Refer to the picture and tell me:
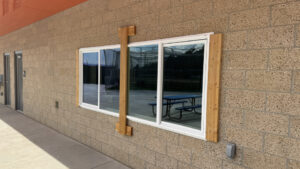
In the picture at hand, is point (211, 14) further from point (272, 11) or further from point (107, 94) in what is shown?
point (107, 94)

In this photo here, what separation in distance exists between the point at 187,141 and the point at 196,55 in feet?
3.80

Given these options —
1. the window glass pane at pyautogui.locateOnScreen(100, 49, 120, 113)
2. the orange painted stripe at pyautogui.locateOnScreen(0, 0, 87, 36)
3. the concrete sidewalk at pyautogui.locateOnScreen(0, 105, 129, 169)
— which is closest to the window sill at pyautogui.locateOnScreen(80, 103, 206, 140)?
the window glass pane at pyautogui.locateOnScreen(100, 49, 120, 113)

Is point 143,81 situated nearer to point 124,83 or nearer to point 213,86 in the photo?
point 124,83

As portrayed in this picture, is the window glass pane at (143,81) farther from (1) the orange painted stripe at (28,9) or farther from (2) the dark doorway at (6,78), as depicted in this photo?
(2) the dark doorway at (6,78)

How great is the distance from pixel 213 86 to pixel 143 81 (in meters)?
1.44

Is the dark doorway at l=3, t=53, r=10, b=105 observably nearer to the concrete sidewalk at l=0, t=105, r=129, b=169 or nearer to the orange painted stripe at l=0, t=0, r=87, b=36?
the orange painted stripe at l=0, t=0, r=87, b=36

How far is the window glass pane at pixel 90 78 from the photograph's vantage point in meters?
4.37

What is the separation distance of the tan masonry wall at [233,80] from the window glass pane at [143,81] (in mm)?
224

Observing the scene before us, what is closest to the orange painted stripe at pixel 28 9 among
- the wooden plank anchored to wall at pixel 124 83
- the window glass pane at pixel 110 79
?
the window glass pane at pixel 110 79

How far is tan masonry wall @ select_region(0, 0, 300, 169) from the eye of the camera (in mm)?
1890

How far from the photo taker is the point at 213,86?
2355 millimetres

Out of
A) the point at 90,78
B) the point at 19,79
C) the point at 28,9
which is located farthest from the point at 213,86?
the point at 19,79

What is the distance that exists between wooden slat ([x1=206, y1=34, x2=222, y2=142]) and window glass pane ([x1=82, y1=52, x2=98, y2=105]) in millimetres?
2685

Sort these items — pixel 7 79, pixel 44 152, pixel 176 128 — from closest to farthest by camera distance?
pixel 176 128 → pixel 44 152 → pixel 7 79
